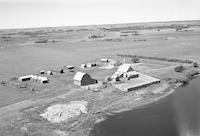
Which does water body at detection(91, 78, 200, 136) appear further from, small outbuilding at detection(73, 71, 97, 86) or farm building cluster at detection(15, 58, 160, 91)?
small outbuilding at detection(73, 71, 97, 86)

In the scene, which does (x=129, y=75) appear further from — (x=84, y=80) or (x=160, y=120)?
(x=160, y=120)

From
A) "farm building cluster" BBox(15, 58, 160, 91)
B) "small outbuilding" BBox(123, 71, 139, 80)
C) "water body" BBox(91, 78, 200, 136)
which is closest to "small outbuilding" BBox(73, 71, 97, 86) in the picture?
"farm building cluster" BBox(15, 58, 160, 91)

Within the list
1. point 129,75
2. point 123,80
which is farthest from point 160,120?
point 129,75

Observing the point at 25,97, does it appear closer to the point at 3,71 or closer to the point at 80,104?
the point at 80,104

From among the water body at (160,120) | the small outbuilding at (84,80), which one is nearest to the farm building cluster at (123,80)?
the small outbuilding at (84,80)

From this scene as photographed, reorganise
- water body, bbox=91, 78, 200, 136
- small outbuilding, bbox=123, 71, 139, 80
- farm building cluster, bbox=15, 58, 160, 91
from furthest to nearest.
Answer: small outbuilding, bbox=123, 71, 139, 80 < farm building cluster, bbox=15, 58, 160, 91 < water body, bbox=91, 78, 200, 136

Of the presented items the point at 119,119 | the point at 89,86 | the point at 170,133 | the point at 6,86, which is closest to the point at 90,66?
the point at 89,86

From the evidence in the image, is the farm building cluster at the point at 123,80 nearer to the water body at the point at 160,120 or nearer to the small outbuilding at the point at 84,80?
the small outbuilding at the point at 84,80

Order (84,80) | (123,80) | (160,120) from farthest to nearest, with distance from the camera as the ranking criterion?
(123,80), (84,80), (160,120)
